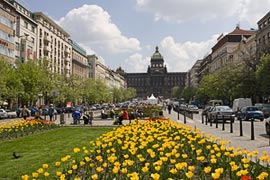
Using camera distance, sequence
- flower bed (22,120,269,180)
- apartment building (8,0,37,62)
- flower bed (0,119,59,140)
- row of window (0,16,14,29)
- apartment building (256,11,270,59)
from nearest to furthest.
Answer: flower bed (22,120,269,180) < flower bed (0,119,59,140) < row of window (0,16,14,29) < apartment building (256,11,270,59) < apartment building (8,0,37,62)

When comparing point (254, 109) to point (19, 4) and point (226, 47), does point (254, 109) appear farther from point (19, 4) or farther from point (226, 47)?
point (226, 47)

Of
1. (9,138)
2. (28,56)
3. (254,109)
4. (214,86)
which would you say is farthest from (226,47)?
(9,138)

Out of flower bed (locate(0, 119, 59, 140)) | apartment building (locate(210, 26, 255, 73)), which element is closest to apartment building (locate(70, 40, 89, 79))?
apartment building (locate(210, 26, 255, 73))

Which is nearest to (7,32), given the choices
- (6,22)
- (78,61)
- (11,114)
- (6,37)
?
(6,37)

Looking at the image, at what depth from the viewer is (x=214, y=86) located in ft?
247

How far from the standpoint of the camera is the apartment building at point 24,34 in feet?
232

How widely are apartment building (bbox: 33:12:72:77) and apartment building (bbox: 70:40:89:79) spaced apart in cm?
430

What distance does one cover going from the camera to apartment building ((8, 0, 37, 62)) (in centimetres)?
7069

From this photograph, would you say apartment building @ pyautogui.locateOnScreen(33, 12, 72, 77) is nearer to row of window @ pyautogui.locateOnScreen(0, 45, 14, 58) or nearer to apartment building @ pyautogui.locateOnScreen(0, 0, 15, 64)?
row of window @ pyautogui.locateOnScreen(0, 45, 14, 58)

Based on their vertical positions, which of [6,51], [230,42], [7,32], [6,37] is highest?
[230,42]

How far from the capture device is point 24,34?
73.2 metres

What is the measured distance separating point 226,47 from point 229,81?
154 feet

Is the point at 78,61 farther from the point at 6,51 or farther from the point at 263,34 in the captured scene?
the point at 263,34

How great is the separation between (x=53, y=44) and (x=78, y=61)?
27.3 m
